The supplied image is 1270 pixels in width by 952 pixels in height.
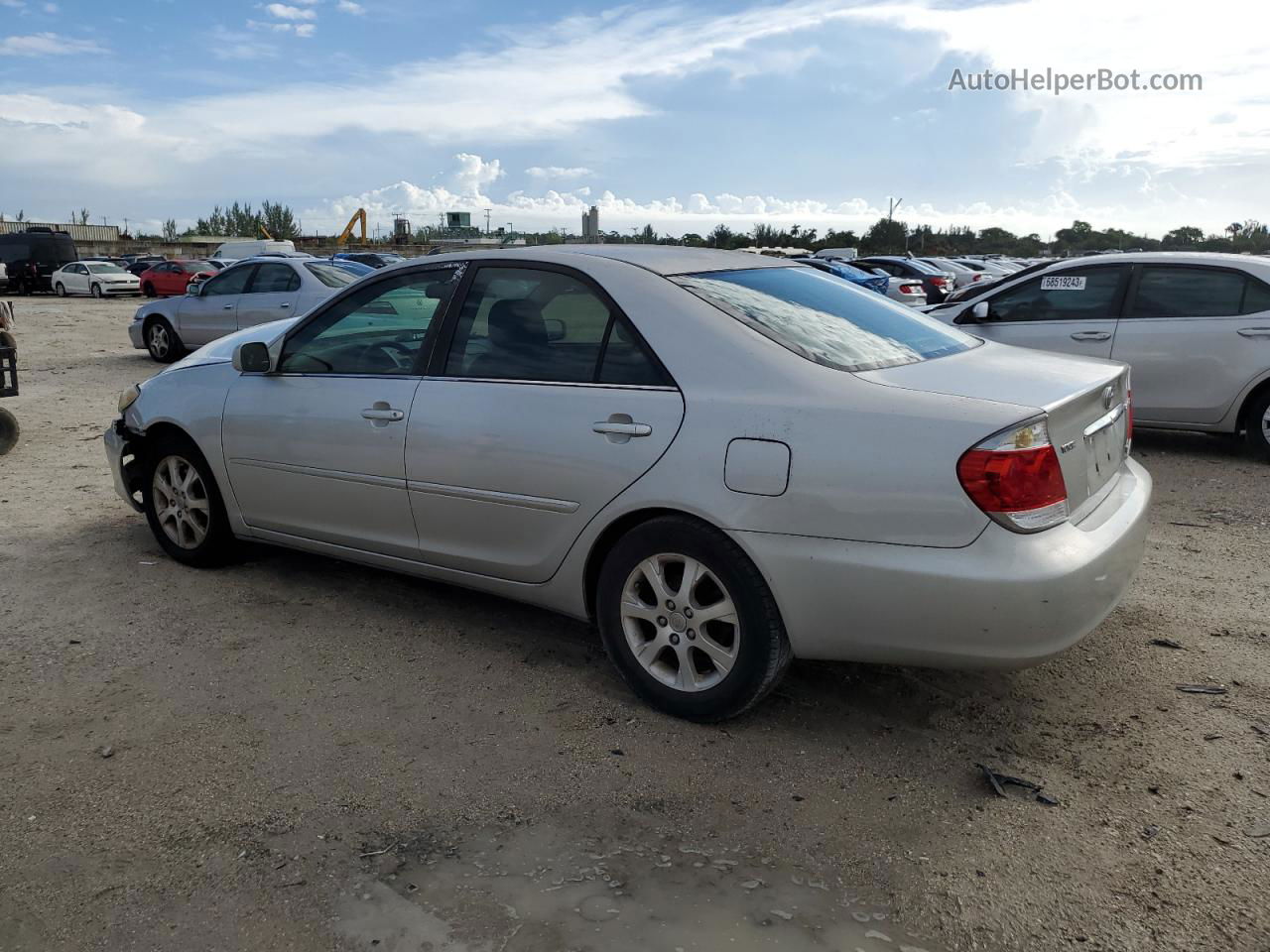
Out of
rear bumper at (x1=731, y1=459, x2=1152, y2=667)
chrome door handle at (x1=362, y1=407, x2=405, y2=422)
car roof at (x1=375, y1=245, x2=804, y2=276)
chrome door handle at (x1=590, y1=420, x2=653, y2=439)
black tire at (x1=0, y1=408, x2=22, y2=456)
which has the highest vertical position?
car roof at (x1=375, y1=245, x2=804, y2=276)

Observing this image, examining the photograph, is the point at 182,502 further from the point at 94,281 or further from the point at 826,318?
the point at 94,281

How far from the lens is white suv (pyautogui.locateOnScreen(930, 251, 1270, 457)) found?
7.74m

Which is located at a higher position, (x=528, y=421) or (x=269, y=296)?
(x=269, y=296)

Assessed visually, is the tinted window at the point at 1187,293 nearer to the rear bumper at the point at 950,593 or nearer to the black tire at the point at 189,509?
the rear bumper at the point at 950,593

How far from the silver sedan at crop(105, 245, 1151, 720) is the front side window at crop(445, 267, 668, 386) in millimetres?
10

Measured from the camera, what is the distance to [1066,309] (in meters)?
8.48

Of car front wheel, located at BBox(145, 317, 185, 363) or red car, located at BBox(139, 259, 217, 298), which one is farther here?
red car, located at BBox(139, 259, 217, 298)

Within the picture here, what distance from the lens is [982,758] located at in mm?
3375

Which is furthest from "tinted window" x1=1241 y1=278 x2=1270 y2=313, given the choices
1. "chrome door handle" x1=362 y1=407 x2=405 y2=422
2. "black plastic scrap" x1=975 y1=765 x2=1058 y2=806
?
"chrome door handle" x1=362 y1=407 x2=405 y2=422

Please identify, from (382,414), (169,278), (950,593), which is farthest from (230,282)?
(169,278)

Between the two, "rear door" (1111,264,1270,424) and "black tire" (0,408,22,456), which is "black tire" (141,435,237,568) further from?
"rear door" (1111,264,1270,424)

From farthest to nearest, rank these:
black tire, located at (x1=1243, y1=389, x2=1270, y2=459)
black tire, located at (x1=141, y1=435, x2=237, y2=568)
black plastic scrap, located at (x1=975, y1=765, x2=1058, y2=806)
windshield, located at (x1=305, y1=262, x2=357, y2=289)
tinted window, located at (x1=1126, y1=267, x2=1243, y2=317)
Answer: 1. windshield, located at (x1=305, y1=262, x2=357, y2=289)
2. tinted window, located at (x1=1126, y1=267, x2=1243, y2=317)
3. black tire, located at (x1=1243, y1=389, x2=1270, y2=459)
4. black tire, located at (x1=141, y1=435, x2=237, y2=568)
5. black plastic scrap, located at (x1=975, y1=765, x2=1058, y2=806)

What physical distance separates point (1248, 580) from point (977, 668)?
2682 millimetres

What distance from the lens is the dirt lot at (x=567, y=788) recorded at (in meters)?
2.61
